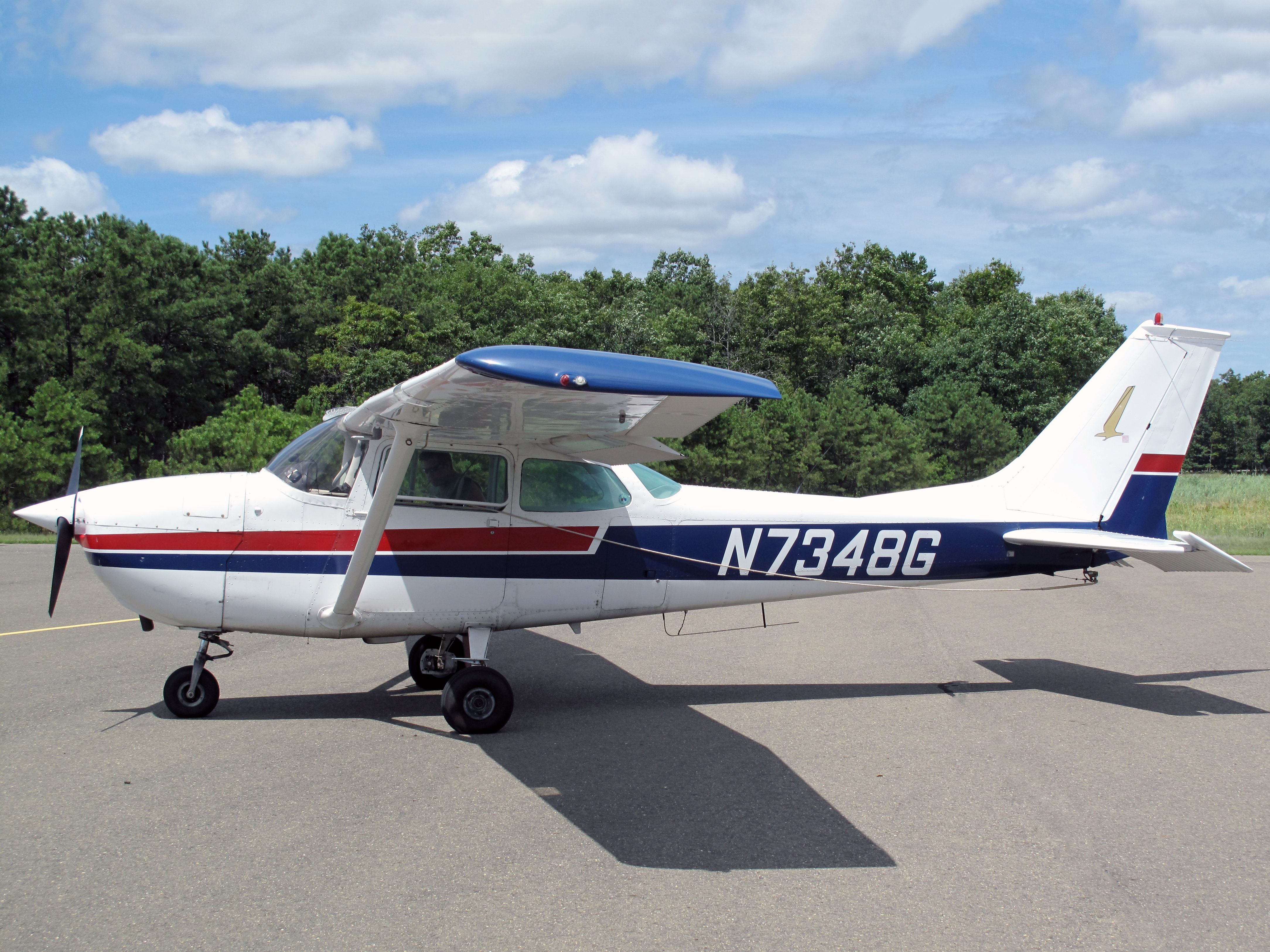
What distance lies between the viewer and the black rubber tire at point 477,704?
20.6 ft

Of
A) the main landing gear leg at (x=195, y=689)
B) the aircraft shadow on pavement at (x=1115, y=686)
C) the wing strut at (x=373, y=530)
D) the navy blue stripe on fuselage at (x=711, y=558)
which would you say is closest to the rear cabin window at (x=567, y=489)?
the navy blue stripe on fuselage at (x=711, y=558)

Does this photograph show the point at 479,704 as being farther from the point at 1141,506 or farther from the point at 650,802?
the point at 1141,506

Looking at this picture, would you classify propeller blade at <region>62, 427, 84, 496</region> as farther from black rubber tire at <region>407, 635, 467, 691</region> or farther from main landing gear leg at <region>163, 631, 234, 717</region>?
black rubber tire at <region>407, 635, 467, 691</region>

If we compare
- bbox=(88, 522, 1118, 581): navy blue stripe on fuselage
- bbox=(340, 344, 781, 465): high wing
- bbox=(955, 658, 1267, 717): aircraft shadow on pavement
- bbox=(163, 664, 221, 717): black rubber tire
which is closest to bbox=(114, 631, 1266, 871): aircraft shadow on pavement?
bbox=(955, 658, 1267, 717): aircraft shadow on pavement

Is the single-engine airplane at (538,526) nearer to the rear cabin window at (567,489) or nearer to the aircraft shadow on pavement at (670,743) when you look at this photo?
the rear cabin window at (567,489)

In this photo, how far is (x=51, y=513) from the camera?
630 cm

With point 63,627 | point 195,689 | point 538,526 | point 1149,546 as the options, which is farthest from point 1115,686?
point 63,627

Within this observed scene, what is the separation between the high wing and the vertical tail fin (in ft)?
10.5

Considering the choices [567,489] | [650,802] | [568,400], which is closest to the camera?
[650,802]

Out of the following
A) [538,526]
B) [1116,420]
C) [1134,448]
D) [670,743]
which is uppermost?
[1116,420]

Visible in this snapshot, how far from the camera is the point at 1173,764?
5.67 m

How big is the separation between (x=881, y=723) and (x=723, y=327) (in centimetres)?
4440

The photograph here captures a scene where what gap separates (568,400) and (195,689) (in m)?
3.35

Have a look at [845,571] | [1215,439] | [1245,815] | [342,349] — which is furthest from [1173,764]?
[1215,439]
